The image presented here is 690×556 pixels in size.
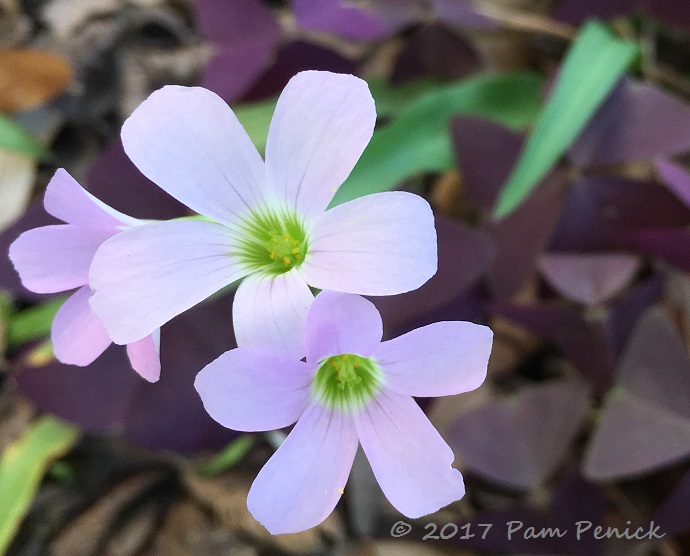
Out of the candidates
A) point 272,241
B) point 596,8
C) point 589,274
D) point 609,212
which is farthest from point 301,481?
point 596,8

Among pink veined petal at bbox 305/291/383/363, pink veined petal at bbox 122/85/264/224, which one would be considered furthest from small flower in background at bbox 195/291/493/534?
pink veined petal at bbox 122/85/264/224

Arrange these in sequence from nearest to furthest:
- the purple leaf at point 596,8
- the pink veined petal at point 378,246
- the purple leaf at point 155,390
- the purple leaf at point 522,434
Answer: the pink veined petal at point 378,246 → the purple leaf at point 155,390 → the purple leaf at point 522,434 → the purple leaf at point 596,8

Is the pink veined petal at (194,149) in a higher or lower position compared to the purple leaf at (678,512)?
higher

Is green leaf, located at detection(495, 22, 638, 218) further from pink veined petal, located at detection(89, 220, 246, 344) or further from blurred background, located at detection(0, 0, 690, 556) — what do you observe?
pink veined petal, located at detection(89, 220, 246, 344)

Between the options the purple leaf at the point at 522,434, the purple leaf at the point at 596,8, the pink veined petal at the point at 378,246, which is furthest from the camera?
the purple leaf at the point at 596,8

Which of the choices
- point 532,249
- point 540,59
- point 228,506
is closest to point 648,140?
point 532,249

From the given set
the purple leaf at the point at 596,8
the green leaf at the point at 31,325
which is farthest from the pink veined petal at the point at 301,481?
the purple leaf at the point at 596,8

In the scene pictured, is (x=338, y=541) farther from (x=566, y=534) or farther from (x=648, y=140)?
(x=648, y=140)

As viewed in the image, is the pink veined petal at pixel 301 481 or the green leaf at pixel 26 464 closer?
the pink veined petal at pixel 301 481

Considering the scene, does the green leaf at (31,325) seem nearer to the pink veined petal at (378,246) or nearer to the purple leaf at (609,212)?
the pink veined petal at (378,246)
